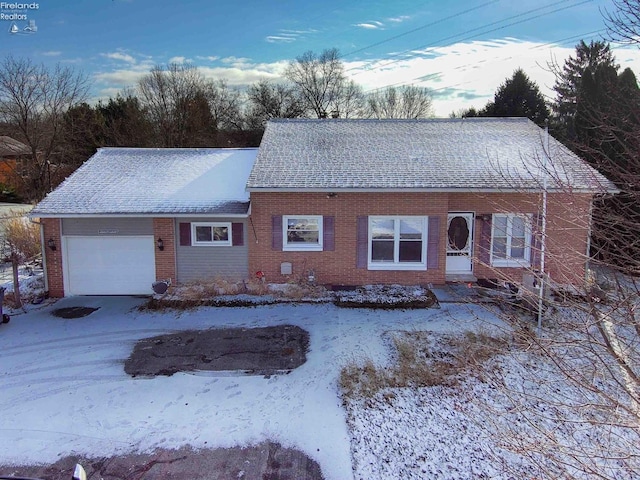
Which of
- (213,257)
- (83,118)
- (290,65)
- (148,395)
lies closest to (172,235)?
(213,257)

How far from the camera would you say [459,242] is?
13.1m

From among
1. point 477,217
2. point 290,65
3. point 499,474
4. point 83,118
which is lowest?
point 499,474

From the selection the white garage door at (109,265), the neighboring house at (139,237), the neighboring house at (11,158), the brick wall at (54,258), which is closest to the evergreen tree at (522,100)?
the neighboring house at (139,237)

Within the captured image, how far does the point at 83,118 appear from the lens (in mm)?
30359

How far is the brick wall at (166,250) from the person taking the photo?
41.2ft

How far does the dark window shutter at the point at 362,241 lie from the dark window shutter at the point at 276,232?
230 centimetres

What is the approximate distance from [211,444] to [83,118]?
102 ft

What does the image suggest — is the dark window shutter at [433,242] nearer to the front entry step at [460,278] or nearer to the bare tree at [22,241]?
the front entry step at [460,278]

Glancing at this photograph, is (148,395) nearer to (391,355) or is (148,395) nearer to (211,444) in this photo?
(211,444)

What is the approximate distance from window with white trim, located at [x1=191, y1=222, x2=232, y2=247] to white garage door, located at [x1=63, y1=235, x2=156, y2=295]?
1.31 metres

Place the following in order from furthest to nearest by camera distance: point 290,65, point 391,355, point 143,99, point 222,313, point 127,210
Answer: point 290,65
point 143,99
point 127,210
point 222,313
point 391,355

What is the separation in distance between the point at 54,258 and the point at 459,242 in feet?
40.1

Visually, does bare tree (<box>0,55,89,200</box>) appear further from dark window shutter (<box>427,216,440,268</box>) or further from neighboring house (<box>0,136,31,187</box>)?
dark window shutter (<box>427,216,440,268</box>)

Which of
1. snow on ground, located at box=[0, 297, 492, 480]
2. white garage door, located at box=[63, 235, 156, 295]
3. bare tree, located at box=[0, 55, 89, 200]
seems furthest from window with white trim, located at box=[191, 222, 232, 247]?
bare tree, located at box=[0, 55, 89, 200]
